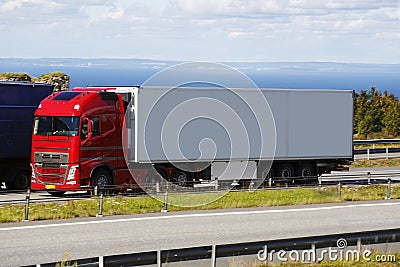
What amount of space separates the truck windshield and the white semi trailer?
6.45 feet

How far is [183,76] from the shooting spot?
28.0 m

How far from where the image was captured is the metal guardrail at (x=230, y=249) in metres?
13.9

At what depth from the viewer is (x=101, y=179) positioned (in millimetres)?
28703

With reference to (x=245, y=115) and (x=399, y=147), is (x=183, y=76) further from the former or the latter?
(x=399, y=147)

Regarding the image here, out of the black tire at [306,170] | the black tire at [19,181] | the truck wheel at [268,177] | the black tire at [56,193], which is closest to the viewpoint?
the black tire at [56,193]

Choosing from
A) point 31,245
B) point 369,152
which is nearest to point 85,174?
point 31,245

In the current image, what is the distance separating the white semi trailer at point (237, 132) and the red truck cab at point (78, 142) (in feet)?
2.05

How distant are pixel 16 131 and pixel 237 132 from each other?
7.82 m

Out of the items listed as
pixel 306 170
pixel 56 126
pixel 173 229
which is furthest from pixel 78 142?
pixel 306 170

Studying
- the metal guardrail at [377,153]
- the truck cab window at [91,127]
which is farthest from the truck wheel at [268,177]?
the metal guardrail at [377,153]

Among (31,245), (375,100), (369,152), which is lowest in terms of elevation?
(31,245)

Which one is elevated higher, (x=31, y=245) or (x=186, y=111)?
(x=186, y=111)

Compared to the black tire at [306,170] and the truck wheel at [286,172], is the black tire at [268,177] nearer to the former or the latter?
the truck wheel at [286,172]

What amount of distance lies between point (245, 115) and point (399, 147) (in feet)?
61.5
